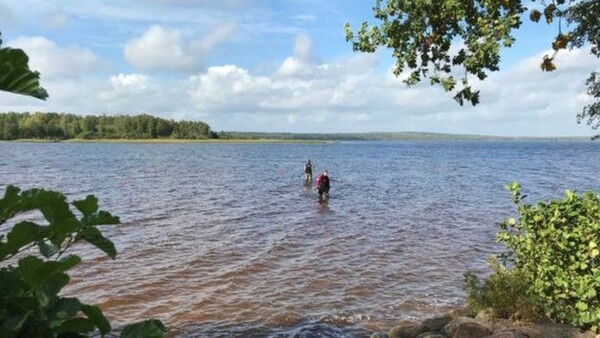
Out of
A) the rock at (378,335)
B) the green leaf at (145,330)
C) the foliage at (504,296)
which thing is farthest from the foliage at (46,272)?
the rock at (378,335)

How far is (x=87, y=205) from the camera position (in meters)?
1.88

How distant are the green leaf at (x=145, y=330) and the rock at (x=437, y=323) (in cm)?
915

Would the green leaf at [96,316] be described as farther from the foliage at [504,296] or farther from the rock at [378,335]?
the rock at [378,335]

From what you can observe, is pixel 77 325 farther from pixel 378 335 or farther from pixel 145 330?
pixel 378 335

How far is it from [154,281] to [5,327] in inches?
534

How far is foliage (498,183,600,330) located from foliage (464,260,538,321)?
21 centimetres

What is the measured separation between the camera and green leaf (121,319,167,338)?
1819mm

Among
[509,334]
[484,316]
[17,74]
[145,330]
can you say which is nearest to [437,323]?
[484,316]

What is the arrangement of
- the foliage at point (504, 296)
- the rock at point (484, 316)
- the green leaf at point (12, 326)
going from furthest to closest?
the rock at point (484, 316) → the foliage at point (504, 296) → the green leaf at point (12, 326)

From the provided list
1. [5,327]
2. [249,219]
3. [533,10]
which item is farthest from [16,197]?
[249,219]

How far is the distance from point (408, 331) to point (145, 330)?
8899mm

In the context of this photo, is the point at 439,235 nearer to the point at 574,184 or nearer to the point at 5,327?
the point at 5,327

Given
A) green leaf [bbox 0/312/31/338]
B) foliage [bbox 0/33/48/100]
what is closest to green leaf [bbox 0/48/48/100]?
foliage [bbox 0/33/48/100]

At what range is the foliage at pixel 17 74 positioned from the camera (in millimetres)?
1527
